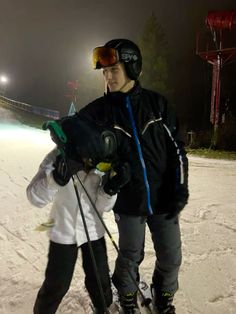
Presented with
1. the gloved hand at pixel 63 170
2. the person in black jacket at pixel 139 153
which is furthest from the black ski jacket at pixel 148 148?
the gloved hand at pixel 63 170

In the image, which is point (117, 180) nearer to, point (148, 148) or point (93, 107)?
point (148, 148)

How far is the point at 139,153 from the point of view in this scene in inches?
94.2

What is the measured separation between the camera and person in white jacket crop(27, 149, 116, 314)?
2.13 metres

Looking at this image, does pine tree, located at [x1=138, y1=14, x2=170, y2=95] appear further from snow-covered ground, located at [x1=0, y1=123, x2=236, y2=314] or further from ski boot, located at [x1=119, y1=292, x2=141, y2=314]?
ski boot, located at [x1=119, y1=292, x2=141, y2=314]

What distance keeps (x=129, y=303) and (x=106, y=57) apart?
1706 mm

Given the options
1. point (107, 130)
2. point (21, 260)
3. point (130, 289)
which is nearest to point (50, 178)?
point (107, 130)

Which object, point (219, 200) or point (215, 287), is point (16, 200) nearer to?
point (219, 200)

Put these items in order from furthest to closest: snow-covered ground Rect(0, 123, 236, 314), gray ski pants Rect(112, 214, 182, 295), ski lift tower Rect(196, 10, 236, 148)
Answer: ski lift tower Rect(196, 10, 236, 148), snow-covered ground Rect(0, 123, 236, 314), gray ski pants Rect(112, 214, 182, 295)

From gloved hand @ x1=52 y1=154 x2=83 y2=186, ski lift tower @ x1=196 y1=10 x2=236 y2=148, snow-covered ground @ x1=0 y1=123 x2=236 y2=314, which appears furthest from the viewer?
ski lift tower @ x1=196 y1=10 x2=236 y2=148

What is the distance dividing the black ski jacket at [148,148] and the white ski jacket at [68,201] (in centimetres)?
24

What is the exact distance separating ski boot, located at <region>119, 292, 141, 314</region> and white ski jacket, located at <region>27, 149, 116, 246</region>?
1.98ft

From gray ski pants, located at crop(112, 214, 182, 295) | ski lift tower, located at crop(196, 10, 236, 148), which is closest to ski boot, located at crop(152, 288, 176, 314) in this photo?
gray ski pants, located at crop(112, 214, 182, 295)

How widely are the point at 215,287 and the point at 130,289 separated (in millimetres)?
853

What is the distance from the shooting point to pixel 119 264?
259 cm
